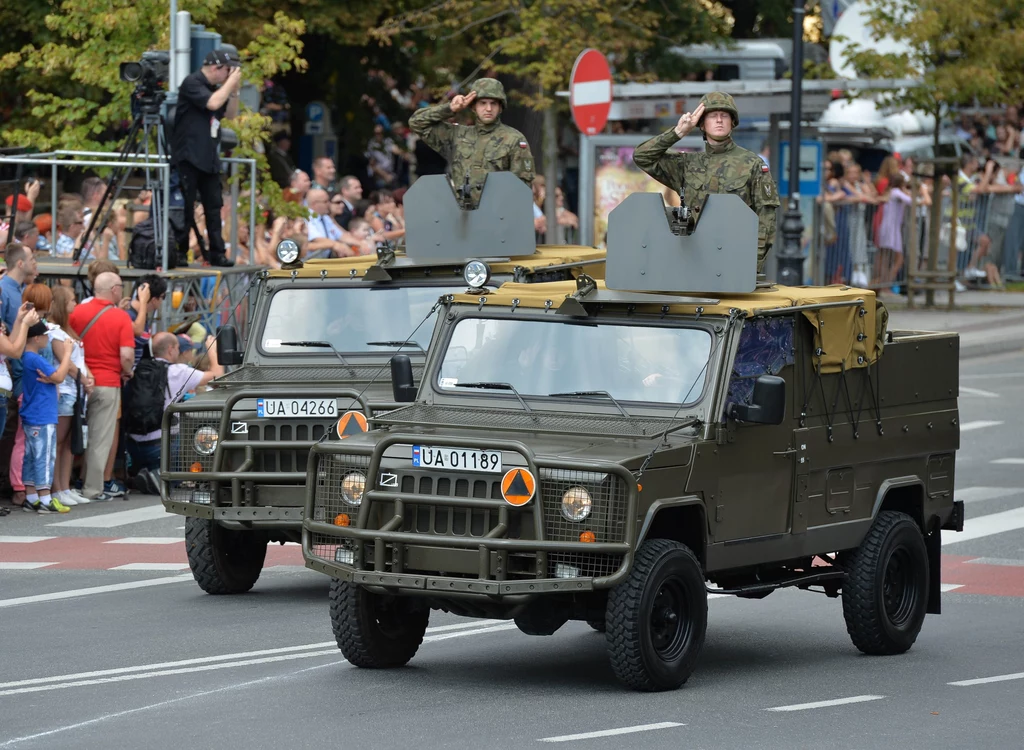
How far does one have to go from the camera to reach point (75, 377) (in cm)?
1688

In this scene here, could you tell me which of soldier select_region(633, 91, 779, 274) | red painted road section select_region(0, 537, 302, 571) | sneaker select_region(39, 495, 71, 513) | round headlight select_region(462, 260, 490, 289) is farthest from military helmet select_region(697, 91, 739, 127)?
sneaker select_region(39, 495, 71, 513)

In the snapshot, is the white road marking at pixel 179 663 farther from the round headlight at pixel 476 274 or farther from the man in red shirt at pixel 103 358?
the man in red shirt at pixel 103 358

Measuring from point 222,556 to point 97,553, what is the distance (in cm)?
222

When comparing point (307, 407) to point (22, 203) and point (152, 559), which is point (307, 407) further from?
point (22, 203)

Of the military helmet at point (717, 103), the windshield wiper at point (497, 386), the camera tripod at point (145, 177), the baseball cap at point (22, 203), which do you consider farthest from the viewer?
the baseball cap at point (22, 203)

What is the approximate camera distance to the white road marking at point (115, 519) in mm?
16188

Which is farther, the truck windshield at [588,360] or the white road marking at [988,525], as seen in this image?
the white road marking at [988,525]

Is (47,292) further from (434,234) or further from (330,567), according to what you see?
(330,567)

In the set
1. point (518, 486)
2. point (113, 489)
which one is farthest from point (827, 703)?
point (113, 489)

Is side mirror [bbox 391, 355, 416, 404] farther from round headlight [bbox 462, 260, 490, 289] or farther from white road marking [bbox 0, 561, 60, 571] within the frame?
white road marking [bbox 0, 561, 60, 571]

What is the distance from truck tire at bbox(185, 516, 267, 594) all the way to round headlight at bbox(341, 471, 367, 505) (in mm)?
3318

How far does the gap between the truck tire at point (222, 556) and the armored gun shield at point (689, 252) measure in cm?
372

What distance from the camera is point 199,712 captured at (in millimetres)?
9297

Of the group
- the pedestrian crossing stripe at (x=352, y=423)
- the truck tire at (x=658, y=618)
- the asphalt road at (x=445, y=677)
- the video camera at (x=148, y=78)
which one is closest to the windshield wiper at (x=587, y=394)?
the truck tire at (x=658, y=618)
